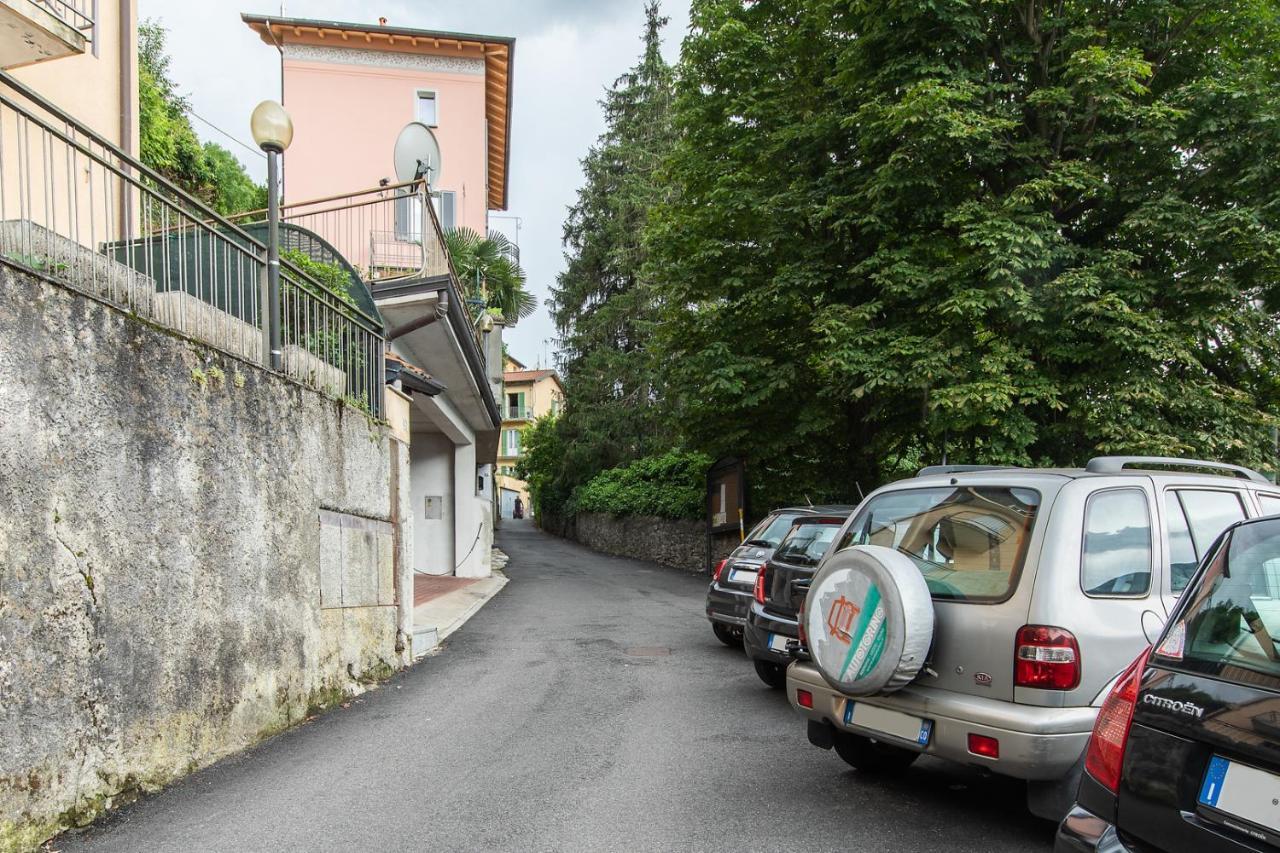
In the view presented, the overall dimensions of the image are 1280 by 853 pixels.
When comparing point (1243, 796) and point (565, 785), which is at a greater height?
point (1243, 796)

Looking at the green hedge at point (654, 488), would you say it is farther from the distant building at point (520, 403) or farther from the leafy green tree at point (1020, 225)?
the distant building at point (520, 403)

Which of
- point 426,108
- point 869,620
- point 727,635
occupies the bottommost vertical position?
point 727,635

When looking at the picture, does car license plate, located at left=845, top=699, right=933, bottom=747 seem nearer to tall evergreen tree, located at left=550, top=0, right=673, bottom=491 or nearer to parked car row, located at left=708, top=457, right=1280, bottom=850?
parked car row, located at left=708, top=457, right=1280, bottom=850

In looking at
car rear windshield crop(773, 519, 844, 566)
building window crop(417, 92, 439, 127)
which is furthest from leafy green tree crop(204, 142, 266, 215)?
car rear windshield crop(773, 519, 844, 566)

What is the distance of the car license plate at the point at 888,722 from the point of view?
4.09 m

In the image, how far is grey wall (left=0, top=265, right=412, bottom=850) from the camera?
13.5 ft

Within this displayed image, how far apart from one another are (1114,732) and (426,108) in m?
28.1

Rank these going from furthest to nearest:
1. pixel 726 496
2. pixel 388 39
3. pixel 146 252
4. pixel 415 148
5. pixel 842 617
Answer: pixel 388 39 < pixel 726 496 < pixel 415 148 < pixel 146 252 < pixel 842 617

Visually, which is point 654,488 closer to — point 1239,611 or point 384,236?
point 384,236

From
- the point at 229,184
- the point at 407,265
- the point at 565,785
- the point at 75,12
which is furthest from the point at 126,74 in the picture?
the point at 229,184

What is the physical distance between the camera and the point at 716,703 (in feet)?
23.8

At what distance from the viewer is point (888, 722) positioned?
14.0 feet

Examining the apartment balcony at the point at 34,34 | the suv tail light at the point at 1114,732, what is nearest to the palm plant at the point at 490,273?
the apartment balcony at the point at 34,34

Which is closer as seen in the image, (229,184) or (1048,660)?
(1048,660)
